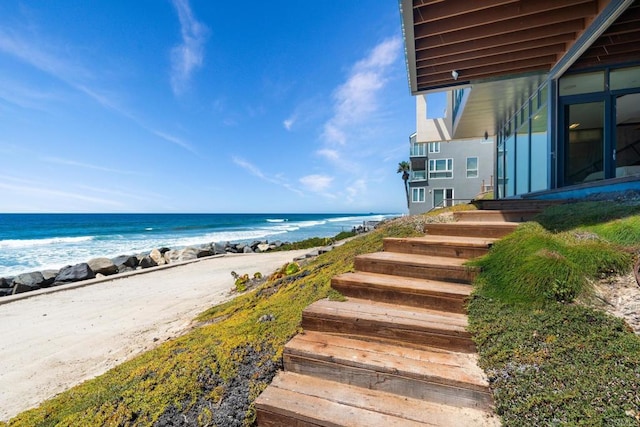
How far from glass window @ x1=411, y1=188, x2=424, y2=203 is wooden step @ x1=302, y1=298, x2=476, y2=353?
83.2ft

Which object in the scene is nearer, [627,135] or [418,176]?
[627,135]

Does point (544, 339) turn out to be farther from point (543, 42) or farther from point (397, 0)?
point (543, 42)

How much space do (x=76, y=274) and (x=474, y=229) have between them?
11740 mm

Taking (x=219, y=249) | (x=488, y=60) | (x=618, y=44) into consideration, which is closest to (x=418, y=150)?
(x=219, y=249)

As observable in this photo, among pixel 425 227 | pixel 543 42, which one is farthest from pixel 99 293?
pixel 543 42

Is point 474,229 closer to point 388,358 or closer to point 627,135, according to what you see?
point 388,358

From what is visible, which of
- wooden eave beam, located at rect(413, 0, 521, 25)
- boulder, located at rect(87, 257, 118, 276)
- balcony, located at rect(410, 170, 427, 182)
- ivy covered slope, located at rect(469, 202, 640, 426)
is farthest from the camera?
balcony, located at rect(410, 170, 427, 182)

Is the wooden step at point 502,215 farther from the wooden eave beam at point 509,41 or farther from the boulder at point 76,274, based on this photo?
the boulder at point 76,274

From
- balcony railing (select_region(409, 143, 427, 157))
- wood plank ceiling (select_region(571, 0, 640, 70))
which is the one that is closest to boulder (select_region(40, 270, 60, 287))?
wood plank ceiling (select_region(571, 0, 640, 70))

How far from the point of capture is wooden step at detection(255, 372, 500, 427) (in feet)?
5.57

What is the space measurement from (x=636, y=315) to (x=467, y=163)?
25109 mm

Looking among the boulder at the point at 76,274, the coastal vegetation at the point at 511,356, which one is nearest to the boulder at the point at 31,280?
the boulder at the point at 76,274

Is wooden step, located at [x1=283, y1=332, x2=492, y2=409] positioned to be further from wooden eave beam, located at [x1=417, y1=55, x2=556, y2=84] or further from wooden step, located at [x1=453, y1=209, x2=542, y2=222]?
wooden eave beam, located at [x1=417, y1=55, x2=556, y2=84]

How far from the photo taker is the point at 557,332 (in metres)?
1.99
